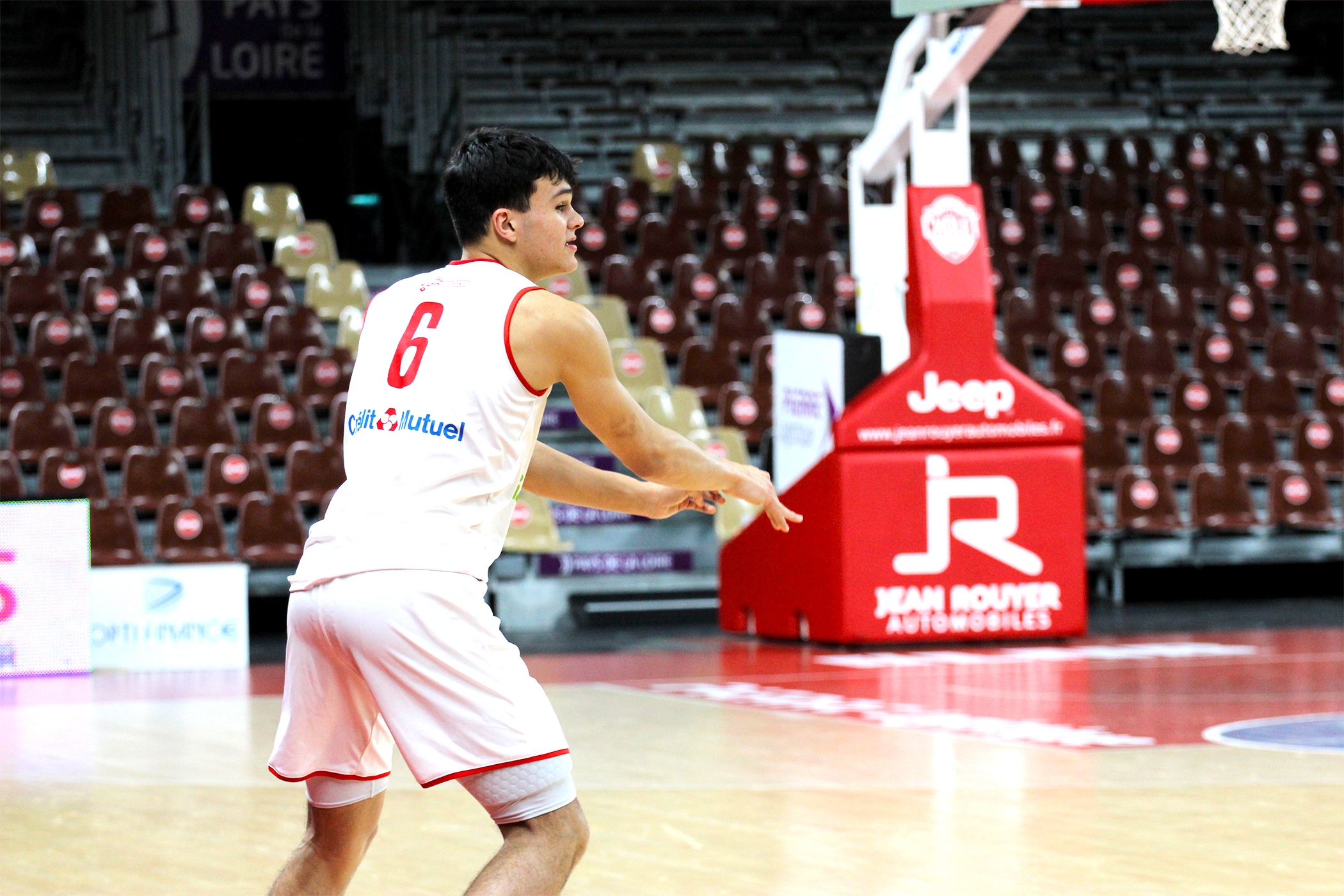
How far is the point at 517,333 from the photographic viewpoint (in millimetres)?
3045

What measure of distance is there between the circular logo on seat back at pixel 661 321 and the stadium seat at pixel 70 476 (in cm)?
420

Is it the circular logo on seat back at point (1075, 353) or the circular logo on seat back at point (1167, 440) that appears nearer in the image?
the circular logo on seat back at point (1167, 440)

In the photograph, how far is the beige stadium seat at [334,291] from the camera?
1423 centimetres

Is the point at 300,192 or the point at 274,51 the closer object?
the point at 274,51

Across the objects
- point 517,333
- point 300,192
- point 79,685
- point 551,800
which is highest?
point 300,192

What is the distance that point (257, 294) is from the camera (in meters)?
13.8

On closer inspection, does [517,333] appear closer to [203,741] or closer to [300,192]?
[203,741]

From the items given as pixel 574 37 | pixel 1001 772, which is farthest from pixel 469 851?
pixel 574 37

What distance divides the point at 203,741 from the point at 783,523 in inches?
174

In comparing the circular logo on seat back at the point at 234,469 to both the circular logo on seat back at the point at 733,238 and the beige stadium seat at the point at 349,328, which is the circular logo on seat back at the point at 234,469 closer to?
the beige stadium seat at the point at 349,328

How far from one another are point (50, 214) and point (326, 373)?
326cm

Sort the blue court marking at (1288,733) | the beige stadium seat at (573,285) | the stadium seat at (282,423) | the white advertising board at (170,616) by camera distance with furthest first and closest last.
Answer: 1. the beige stadium seat at (573,285)
2. the stadium seat at (282,423)
3. the white advertising board at (170,616)
4. the blue court marking at (1288,733)

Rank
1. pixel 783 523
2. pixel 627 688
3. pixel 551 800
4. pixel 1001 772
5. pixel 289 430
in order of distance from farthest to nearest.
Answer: pixel 289 430, pixel 627 688, pixel 1001 772, pixel 783 523, pixel 551 800

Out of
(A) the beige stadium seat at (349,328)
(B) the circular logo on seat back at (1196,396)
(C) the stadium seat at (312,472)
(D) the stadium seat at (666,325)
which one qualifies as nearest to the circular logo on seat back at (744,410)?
(D) the stadium seat at (666,325)
